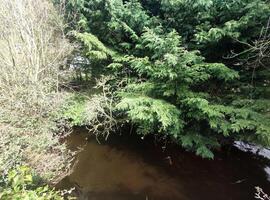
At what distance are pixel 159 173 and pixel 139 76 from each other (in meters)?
2.93

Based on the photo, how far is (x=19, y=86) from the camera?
8430mm

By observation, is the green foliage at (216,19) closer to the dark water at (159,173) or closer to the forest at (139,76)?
the forest at (139,76)

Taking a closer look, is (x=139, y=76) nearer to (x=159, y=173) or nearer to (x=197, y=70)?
(x=197, y=70)

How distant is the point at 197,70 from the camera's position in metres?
6.87

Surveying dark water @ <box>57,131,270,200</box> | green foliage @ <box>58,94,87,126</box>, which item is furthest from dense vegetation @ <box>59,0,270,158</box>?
green foliage @ <box>58,94,87,126</box>

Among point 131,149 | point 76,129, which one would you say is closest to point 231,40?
point 131,149

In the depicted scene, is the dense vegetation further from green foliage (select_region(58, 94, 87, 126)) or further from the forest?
green foliage (select_region(58, 94, 87, 126))

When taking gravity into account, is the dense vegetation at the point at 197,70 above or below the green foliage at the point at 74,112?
above

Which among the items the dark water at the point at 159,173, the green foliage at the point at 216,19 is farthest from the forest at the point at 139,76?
the dark water at the point at 159,173

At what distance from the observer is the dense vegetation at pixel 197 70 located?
6387 millimetres

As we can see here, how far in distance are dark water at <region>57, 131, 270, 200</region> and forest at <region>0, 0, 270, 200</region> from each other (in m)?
0.34

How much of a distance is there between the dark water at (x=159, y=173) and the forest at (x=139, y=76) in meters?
0.34

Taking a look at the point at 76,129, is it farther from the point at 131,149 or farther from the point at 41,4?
the point at 41,4

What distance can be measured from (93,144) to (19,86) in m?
2.99
